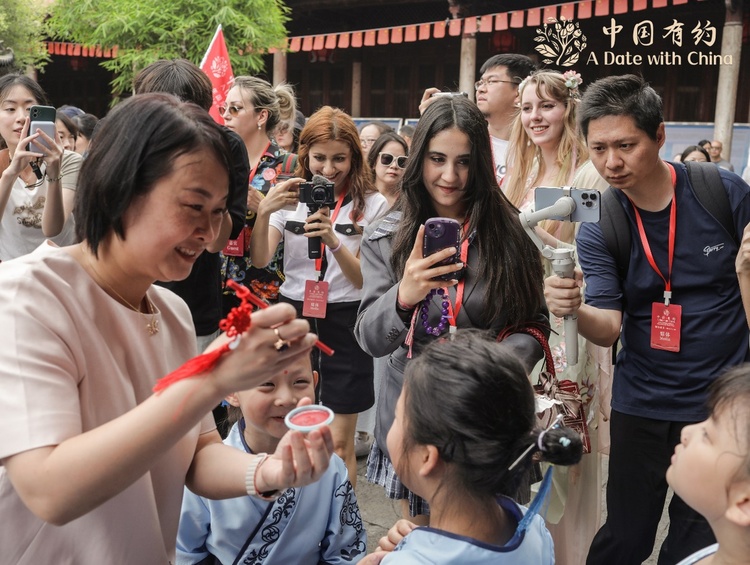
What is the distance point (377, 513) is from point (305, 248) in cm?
121

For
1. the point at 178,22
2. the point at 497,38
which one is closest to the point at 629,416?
the point at 178,22

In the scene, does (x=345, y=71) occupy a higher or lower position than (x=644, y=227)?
higher

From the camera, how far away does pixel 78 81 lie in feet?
51.7

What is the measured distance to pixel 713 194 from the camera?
2346 millimetres

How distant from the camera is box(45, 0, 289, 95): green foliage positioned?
31.3 ft

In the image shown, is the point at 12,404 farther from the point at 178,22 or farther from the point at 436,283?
the point at 178,22

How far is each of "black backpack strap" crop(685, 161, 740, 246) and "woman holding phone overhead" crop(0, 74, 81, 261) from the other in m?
2.52

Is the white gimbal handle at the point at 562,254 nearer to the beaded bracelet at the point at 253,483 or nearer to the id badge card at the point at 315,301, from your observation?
the beaded bracelet at the point at 253,483

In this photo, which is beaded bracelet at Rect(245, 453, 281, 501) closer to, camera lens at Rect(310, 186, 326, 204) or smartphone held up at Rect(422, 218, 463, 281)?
smartphone held up at Rect(422, 218, 463, 281)

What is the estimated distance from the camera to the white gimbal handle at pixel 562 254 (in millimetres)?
2082

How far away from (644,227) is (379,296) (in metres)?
0.84

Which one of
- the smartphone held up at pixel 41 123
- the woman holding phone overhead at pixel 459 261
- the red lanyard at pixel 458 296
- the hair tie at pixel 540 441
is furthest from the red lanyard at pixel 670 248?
the smartphone held up at pixel 41 123

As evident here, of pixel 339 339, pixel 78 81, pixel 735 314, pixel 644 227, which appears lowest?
pixel 339 339

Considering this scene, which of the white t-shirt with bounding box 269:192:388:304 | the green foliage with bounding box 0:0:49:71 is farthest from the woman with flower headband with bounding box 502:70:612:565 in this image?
the green foliage with bounding box 0:0:49:71
